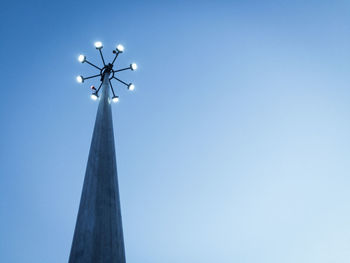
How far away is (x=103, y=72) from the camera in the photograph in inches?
407

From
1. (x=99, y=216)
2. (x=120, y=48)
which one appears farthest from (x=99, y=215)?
(x=120, y=48)

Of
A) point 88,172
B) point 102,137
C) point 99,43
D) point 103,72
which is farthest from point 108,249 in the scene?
point 99,43

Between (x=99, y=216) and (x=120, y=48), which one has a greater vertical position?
(x=120, y=48)

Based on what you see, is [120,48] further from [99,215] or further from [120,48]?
[99,215]

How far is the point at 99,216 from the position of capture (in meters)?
3.91

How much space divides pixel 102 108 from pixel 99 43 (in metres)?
5.48

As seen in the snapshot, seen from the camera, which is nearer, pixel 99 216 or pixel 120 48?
pixel 99 216

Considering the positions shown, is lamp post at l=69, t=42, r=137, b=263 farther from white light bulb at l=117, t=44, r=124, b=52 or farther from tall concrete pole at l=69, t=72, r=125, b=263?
white light bulb at l=117, t=44, r=124, b=52

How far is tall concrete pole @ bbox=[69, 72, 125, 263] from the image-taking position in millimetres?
3584

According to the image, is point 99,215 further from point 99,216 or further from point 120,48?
point 120,48

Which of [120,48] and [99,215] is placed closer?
[99,215]

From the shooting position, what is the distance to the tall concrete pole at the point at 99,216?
11.8 ft

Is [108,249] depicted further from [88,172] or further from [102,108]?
[102,108]

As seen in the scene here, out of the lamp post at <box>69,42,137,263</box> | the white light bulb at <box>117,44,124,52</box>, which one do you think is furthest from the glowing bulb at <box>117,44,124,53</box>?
the lamp post at <box>69,42,137,263</box>
